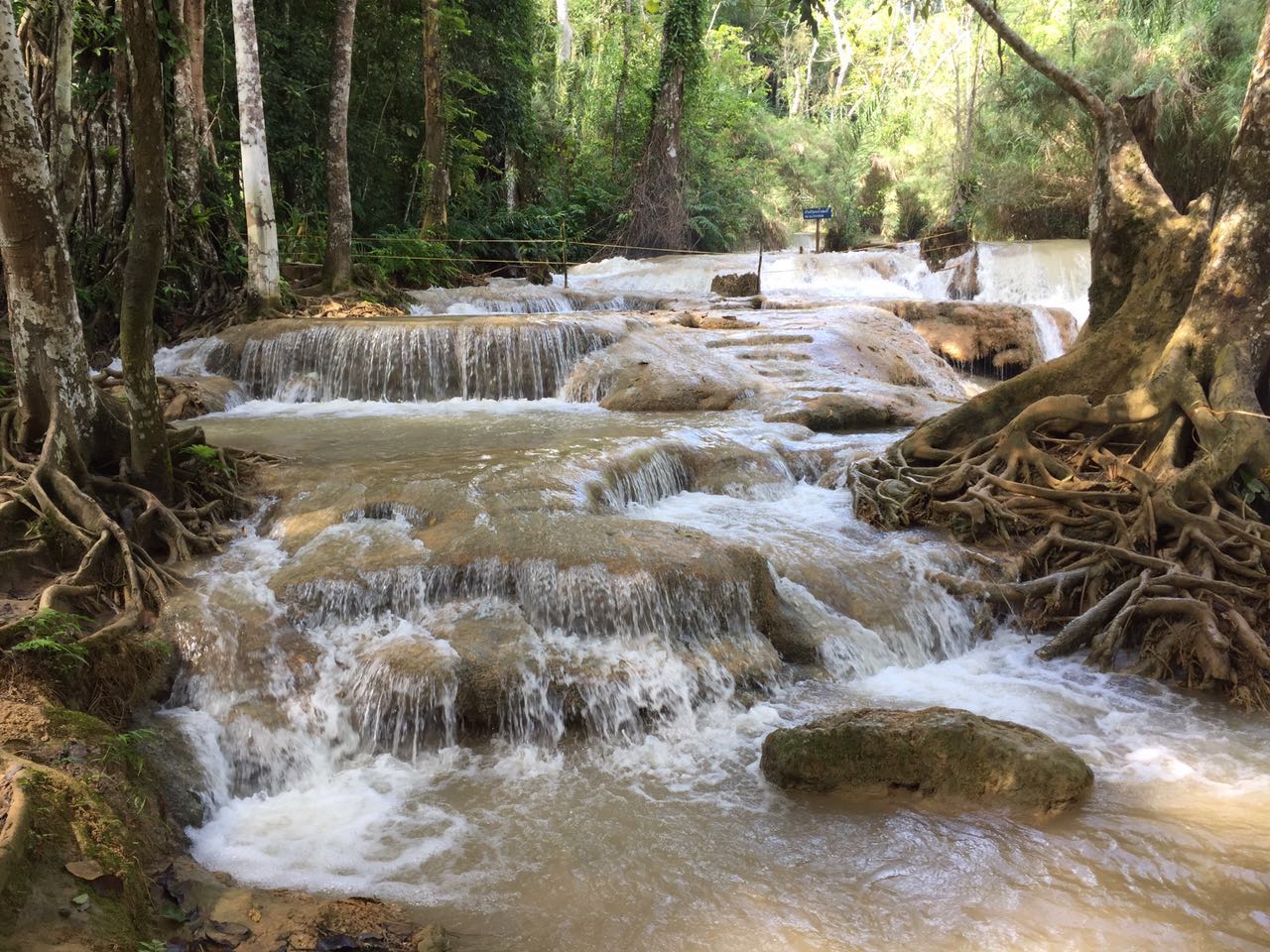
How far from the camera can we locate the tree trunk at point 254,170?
11.3 m

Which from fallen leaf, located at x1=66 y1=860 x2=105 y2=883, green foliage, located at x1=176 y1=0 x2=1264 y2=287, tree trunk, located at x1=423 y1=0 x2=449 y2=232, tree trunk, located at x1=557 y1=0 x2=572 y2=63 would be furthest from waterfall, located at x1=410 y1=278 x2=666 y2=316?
tree trunk, located at x1=557 y1=0 x2=572 y2=63

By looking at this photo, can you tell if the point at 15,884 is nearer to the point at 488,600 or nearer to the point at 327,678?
the point at 327,678

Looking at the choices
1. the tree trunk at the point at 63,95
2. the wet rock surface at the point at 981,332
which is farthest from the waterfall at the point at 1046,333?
the tree trunk at the point at 63,95

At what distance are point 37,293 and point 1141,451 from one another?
292 inches

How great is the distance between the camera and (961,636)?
603cm

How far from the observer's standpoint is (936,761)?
13.4 feet

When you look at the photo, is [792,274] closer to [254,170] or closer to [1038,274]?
[1038,274]

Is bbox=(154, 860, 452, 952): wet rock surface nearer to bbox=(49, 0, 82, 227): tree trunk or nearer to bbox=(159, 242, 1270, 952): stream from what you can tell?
bbox=(159, 242, 1270, 952): stream

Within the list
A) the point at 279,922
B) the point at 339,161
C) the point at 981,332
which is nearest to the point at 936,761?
the point at 279,922

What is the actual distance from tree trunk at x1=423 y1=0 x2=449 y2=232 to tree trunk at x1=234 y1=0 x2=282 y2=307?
16.8ft

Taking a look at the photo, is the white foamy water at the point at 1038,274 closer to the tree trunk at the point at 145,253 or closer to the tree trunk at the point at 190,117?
the tree trunk at the point at 190,117

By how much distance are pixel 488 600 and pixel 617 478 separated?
2030mm

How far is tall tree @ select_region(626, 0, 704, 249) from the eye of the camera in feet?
77.5

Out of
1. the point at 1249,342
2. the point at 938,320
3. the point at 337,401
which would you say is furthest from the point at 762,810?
the point at 938,320
